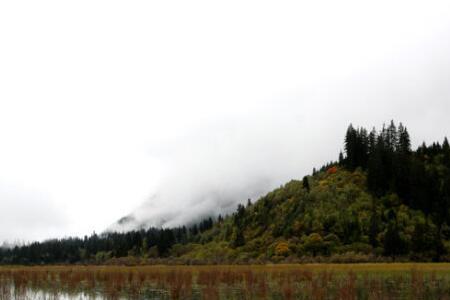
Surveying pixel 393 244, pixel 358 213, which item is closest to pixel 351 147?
pixel 358 213

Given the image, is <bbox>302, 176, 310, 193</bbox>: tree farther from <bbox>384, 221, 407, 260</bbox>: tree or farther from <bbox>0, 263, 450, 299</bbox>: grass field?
<bbox>0, 263, 450, 299</bbox>: grass field

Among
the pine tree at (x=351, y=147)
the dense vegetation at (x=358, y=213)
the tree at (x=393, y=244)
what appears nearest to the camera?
the tree at (x=393, y=244)

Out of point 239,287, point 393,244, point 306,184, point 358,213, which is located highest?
point 306,184

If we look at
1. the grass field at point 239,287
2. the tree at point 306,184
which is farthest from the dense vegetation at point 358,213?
the grass field at point 239,287

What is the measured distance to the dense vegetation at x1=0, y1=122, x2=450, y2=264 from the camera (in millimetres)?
92250

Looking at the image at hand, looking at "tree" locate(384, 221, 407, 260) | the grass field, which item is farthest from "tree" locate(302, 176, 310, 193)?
the grass field

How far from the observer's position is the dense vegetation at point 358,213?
92.2 m

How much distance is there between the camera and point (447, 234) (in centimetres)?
9738

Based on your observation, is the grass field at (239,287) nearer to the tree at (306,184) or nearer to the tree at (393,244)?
the tree at (393,244)

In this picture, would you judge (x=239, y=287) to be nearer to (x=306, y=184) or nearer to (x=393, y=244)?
(x=393, y=244)

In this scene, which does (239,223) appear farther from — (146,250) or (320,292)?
(320,292)

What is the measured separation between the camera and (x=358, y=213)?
106875 millimetres

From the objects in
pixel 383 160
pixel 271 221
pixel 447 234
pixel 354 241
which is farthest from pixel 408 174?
pixel 271 221

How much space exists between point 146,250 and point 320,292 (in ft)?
479
